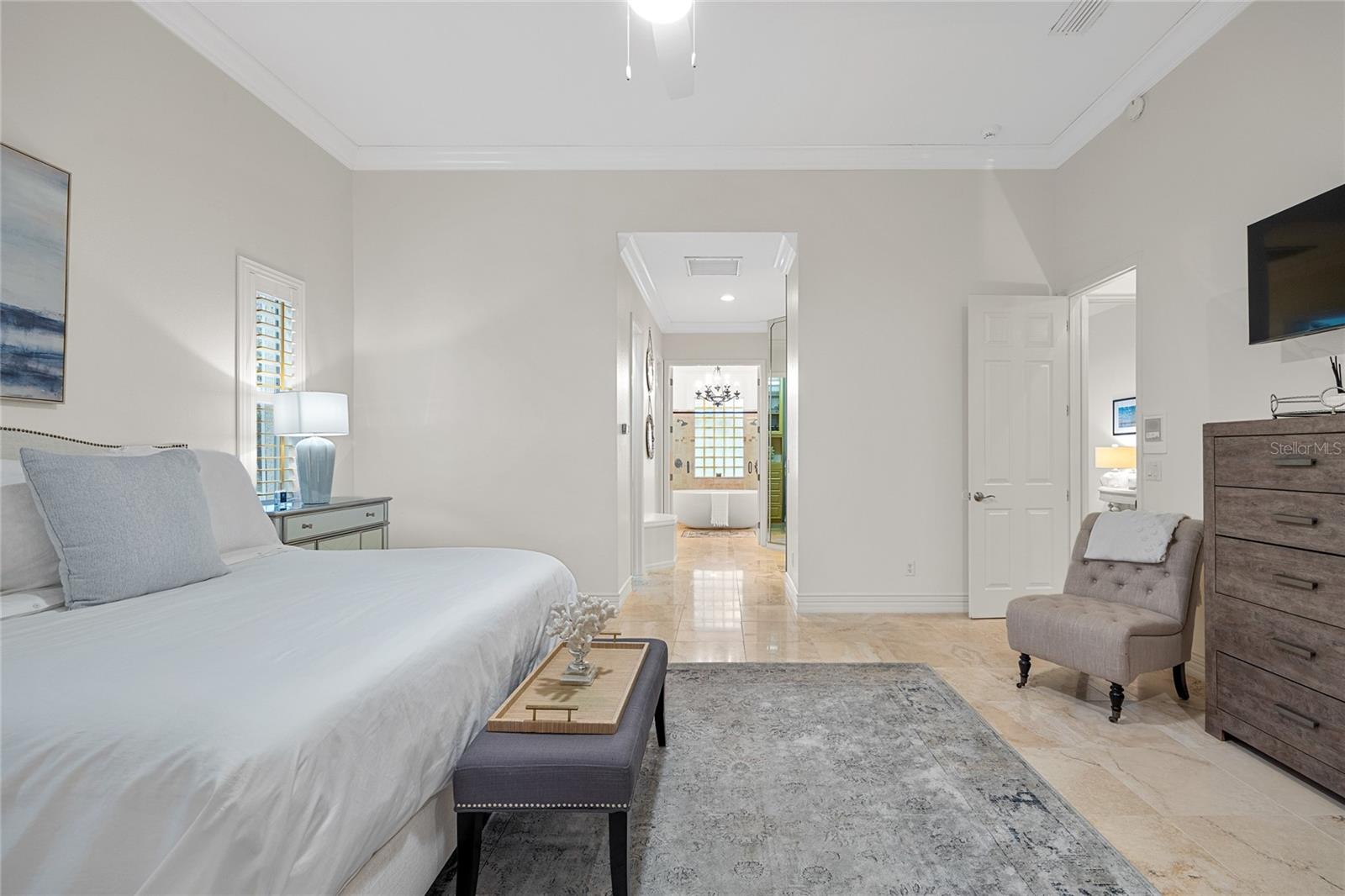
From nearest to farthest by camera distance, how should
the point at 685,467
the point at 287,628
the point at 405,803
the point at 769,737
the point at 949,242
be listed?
the point at 405,803
the point at 287,628
the point at 769,737
the point at 949,242
the point at 685,467

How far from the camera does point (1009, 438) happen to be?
4457mm

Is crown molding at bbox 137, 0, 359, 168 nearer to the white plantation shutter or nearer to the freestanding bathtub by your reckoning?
the white plantation shutter

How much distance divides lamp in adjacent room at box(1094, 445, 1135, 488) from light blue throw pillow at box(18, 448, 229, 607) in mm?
6966

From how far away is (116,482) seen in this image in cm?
196

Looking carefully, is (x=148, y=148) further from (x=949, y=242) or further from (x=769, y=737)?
(x=949, y=242)

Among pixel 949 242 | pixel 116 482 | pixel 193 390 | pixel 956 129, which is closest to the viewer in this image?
pixel 116 482

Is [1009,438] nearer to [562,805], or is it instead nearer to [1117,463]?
[1117,463]

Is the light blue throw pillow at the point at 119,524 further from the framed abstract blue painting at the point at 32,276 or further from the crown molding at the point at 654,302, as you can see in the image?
the crown molding at the point at 654,302

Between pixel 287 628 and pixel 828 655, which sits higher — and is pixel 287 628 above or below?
above

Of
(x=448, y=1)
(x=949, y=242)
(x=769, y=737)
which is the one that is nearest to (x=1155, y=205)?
(x=949, y=242)

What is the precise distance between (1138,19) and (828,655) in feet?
11.6

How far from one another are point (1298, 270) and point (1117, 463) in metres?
4.16

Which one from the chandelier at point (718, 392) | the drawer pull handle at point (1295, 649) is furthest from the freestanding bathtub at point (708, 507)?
the drawer pull handle at point (1295, 649)

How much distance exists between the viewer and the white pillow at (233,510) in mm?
2502
